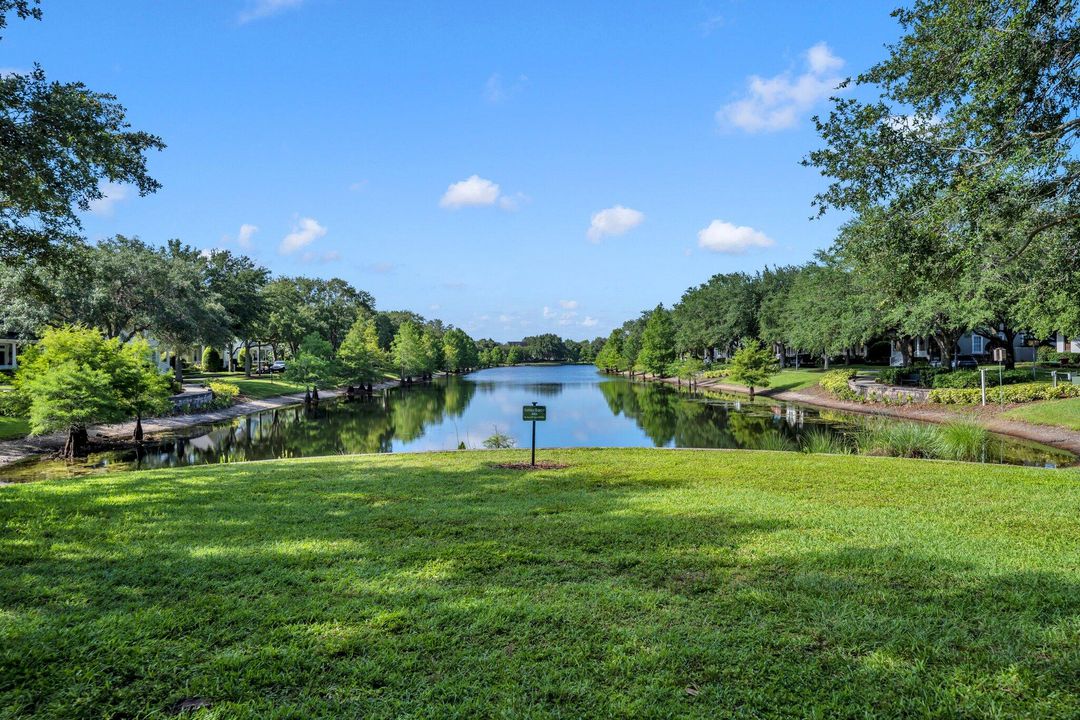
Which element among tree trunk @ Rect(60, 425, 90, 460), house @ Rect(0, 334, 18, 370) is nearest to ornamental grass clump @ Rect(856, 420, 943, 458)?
tree trunk @ Rect(60, 425, 90, 460)

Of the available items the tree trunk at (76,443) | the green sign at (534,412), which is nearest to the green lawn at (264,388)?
the tree trunk at (76,443)

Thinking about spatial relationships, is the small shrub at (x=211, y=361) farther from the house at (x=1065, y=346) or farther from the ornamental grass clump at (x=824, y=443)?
the house at (x=1065, y=346)

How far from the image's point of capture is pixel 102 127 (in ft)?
33.9

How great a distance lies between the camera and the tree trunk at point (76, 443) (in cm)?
1944

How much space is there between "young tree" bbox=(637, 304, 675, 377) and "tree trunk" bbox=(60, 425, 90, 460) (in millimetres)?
61307

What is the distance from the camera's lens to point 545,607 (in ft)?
14.1

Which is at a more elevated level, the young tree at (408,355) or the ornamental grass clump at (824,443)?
the young tree at (408,355)

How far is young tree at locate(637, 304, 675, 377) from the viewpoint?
7519cm

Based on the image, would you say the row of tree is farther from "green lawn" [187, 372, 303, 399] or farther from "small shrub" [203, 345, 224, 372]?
"small shrub" [203, 345, 224, 372]

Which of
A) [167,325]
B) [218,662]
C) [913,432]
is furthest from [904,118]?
[167,325]

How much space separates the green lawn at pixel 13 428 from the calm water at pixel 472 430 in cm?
388

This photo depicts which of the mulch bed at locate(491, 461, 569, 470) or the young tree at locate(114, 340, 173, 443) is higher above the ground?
the young tree at locate(114, 340, 173, 443)

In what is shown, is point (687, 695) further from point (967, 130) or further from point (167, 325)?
point (167, 325)

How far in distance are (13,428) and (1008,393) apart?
39.7 m
